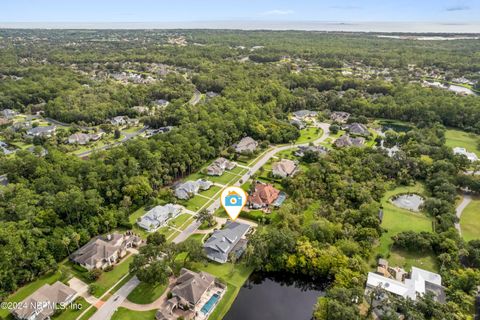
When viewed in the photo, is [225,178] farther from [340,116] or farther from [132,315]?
[340,116]

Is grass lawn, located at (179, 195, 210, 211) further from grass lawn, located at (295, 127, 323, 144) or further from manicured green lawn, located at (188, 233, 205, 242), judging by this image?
grass lawn, located at (295, 127, 323, 144)

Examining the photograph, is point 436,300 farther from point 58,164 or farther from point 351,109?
point 351,109

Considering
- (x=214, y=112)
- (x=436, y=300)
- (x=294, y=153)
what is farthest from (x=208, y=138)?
(x=436, y=300)

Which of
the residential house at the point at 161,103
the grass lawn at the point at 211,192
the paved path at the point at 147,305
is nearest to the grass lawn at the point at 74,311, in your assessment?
the paved path at the point at 147,305

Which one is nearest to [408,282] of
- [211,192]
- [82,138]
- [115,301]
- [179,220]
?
[179,220]

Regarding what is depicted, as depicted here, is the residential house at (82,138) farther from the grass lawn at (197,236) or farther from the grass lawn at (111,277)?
the grass lawn at (197,236)

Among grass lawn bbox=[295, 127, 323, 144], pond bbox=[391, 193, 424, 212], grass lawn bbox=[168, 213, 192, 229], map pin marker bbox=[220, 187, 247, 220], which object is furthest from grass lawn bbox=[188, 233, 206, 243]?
grass lawn bbox=[295, 127, 323, 144]
